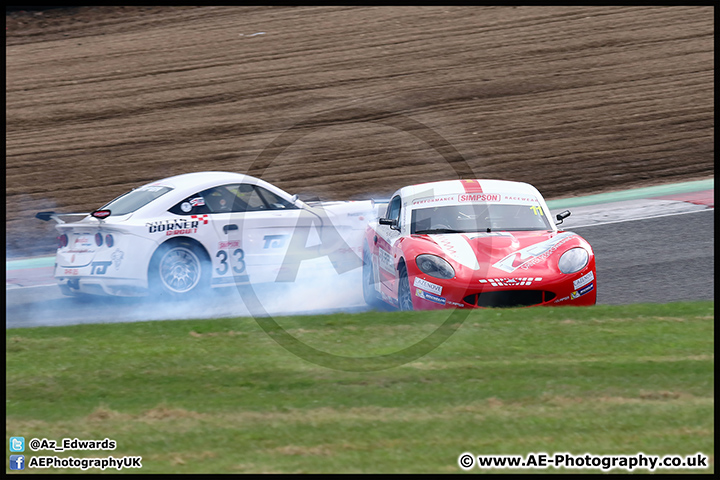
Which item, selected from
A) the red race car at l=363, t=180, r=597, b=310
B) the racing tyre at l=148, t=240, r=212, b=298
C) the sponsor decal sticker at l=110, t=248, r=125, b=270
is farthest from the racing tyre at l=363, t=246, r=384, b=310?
the sponsor decal sticker at l=110, t=248, r=125, b=270

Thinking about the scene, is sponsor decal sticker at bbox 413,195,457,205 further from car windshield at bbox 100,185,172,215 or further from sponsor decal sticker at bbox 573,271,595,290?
car windshield at bbox 100,185,172,215

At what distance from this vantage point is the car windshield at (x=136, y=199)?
10078mm

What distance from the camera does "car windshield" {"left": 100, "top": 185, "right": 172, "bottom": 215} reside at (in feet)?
33.1

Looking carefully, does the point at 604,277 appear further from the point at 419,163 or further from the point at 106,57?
the point at 106,57

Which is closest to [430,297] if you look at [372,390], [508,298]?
[508,298]

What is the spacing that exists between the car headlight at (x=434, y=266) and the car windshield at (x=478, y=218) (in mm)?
696

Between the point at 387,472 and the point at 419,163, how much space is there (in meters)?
12.7

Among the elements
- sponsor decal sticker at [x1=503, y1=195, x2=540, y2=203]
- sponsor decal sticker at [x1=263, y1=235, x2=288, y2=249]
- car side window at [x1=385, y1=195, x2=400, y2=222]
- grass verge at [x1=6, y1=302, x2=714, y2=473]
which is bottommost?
grass verge at [x1=6, y1=302, x2=714, y2=473]

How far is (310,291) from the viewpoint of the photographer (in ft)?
32.7

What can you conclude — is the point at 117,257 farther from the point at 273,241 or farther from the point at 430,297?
the point at 430,297

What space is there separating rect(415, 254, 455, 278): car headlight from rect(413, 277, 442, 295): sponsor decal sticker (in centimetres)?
9

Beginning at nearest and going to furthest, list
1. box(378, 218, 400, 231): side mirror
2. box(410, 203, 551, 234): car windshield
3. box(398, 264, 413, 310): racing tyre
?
box(398, 264, 413, 310): racing tyre, box(410, 203, 551, 234): car windshield, box(378, 218, 400, 231): side mirror
